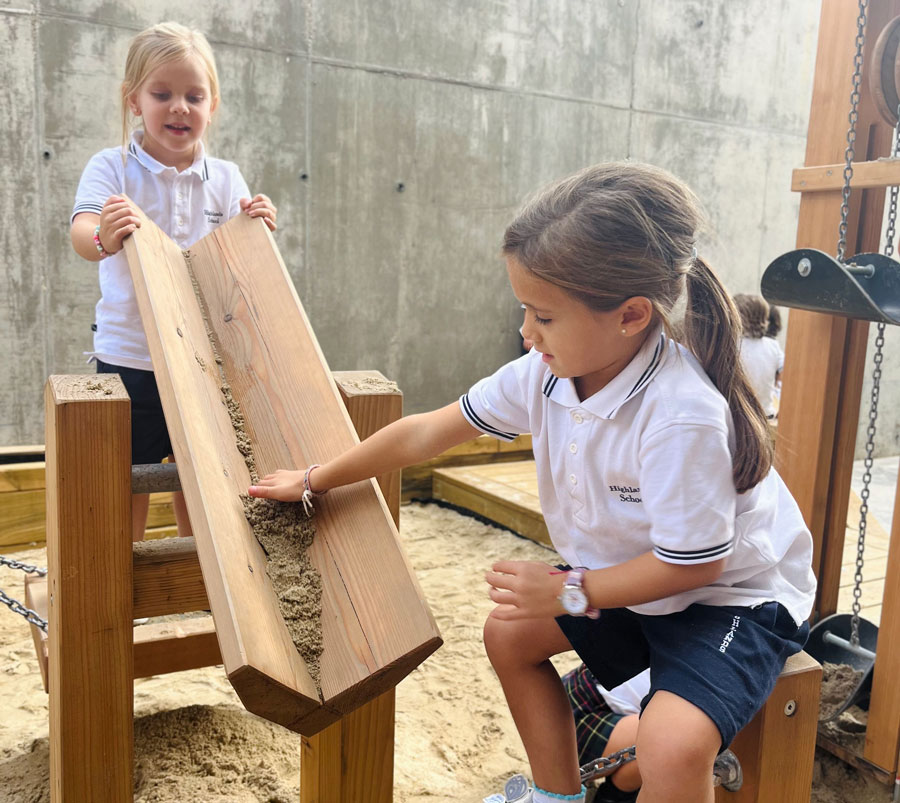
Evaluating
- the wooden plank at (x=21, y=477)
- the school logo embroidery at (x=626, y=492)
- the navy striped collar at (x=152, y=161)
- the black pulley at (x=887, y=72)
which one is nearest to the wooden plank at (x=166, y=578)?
the school logo embroidery at (x=626, y=492)

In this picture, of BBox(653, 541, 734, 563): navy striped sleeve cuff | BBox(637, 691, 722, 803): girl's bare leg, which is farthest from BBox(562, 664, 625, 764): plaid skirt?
BBox(653, 541, 734, 563): navy striped sleeve cuff

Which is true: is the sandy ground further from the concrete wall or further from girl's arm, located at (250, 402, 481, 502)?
the concrete wall

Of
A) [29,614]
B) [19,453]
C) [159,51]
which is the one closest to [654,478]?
[29,614]

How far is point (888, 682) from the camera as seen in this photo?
227 cm

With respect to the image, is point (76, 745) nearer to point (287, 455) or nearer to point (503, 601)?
point (287, 455)

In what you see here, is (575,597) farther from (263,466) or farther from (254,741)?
(254,741)

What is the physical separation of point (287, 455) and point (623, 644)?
0.70m

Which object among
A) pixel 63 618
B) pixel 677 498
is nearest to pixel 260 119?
pixel 63 618

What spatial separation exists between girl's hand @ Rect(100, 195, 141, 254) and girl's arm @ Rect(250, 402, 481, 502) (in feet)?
2.48

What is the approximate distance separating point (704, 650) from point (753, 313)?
3393mm

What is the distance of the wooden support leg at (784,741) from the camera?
4.77ft

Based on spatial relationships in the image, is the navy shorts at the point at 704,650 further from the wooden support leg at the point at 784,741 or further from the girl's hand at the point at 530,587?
the girl's hand at the point at 530,587

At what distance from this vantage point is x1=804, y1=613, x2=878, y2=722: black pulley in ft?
7.86

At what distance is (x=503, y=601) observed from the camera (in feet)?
4.65
